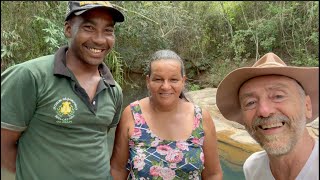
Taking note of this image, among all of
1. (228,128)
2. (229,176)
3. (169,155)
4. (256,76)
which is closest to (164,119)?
(169,155)

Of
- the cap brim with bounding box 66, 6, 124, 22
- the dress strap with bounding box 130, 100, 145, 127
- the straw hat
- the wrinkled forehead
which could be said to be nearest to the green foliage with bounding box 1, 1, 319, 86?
the dress strap with bounding box 130, 100, 145, 127

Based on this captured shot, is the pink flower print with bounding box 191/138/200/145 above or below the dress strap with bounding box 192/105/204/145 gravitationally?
below

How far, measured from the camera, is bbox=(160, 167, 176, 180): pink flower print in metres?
1.72

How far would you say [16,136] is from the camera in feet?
4.73

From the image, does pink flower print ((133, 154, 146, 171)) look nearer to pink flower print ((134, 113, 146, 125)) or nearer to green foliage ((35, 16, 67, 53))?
pink flower print ((134, 113, 146, 125))

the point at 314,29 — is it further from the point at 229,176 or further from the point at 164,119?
the point at 164,119

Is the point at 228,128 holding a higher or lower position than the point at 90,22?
lower

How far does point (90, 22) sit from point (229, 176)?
3410mm

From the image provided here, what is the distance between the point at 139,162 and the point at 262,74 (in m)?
0.70

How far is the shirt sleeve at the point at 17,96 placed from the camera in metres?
1.36

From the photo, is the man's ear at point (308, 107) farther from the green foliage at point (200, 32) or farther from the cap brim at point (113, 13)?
the green foliage at point (200, 32)

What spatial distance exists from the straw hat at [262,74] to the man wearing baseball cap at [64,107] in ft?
1.72

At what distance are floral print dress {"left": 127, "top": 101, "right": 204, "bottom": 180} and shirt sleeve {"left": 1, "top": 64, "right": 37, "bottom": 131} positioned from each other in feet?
1.77

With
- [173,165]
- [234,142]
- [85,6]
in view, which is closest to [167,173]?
[173,165]
